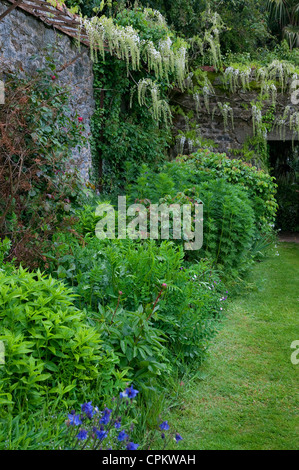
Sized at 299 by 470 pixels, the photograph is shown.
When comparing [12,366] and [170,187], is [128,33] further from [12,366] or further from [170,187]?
[12,366]

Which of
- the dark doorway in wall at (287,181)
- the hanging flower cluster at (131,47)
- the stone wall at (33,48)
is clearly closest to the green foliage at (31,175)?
the stone wall at (33,48)

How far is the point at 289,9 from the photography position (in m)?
12.4

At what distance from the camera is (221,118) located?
8086mm

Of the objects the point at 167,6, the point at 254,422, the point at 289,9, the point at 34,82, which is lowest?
the point at 254,422

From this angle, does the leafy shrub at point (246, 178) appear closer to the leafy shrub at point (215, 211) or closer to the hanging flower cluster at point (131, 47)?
the leafy shrub at point (215, 211)

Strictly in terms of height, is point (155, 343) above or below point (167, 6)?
below

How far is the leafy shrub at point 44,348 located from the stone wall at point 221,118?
638 centimetres

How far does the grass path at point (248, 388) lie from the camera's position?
2262 mm

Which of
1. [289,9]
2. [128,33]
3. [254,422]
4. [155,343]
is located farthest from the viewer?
[289,9]

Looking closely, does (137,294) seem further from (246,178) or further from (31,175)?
(246,178)

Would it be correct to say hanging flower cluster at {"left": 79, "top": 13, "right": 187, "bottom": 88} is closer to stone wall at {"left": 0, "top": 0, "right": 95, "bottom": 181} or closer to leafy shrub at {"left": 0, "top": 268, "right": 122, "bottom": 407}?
stone wall at {"left": 0, "top": 0, "right": 95, "bottom": 181}

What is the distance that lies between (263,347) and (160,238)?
1.32 meters

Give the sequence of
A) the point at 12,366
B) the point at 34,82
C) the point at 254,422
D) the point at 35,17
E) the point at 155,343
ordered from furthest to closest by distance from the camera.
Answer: the point at 35,17, the point at 34,82, the point at 254,422, the point at 155,343, the point at 12,366
